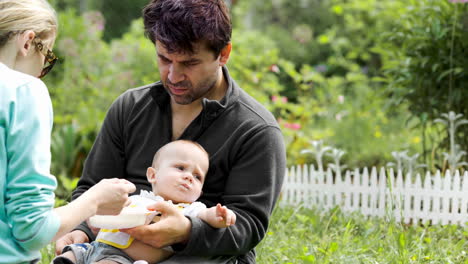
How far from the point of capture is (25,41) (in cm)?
192

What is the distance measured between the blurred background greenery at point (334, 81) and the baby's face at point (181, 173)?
2.60 m

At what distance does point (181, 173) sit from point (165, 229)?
0.88ft

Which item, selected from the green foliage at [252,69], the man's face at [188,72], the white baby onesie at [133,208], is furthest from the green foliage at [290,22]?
the white baby onesie at [133,208]

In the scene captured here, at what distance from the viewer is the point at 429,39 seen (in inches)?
193

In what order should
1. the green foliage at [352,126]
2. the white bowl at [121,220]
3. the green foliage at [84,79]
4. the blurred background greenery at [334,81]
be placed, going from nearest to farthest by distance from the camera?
the white bowl at [121,220], the blurred background greenery at [334,81], the green foliage at [84,79], the green foliage at [352,126]

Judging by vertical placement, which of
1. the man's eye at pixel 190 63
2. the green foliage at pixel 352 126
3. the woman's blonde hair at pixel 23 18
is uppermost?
the woman's blonde hair at pixel 23 18

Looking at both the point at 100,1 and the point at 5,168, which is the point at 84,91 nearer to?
the point at 5,168

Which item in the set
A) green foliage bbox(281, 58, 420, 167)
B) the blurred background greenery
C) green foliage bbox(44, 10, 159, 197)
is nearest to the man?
the blurred background greenery

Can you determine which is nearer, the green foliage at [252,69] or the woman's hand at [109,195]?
the woman's hand at [109,195]

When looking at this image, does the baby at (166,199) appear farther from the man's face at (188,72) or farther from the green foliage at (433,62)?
the green foliage at (433,62)

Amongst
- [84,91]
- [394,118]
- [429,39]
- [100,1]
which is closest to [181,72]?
[429,39]

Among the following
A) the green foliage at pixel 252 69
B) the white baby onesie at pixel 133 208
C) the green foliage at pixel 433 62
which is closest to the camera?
the white baby onesie at pixel 133 208

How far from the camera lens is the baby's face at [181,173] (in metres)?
2.47

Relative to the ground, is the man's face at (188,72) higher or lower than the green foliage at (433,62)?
higher
